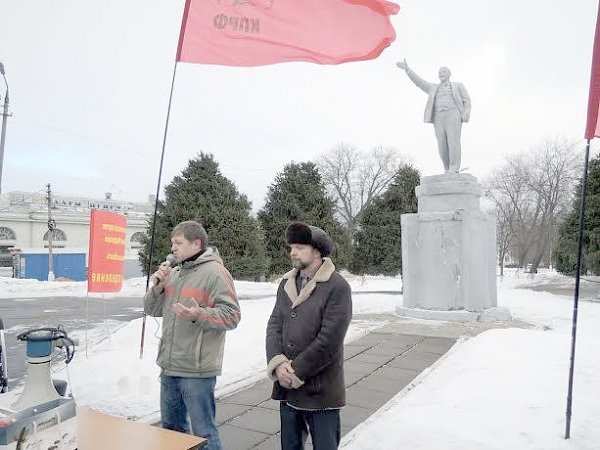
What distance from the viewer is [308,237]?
298cm

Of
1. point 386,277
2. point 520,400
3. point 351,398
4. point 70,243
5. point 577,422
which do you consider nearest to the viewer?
point 577,422

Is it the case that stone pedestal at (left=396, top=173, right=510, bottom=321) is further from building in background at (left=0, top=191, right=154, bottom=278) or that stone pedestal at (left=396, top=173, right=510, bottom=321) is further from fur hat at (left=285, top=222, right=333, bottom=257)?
building in background at (left=0, top=191, right=154, bottom=278)

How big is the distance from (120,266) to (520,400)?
6.16 metres

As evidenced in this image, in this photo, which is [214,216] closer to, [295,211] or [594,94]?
[295,211]

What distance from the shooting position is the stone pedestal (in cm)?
988

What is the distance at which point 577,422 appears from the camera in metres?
3.98

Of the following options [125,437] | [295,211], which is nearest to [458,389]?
[125,437]

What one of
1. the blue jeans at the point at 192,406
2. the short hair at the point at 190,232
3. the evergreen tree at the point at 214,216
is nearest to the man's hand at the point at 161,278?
the short hair at the point at 190,232

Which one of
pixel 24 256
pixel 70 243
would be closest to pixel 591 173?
pixel 24 256

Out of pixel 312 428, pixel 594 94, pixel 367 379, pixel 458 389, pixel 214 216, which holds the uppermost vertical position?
pixel 594 94

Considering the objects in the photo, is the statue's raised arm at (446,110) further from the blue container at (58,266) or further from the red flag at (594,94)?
the blue container at (58,266)

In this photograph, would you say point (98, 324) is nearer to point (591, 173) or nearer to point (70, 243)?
point (591, 173)

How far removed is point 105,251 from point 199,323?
17.2 feet

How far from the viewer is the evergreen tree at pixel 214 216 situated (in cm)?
2314
